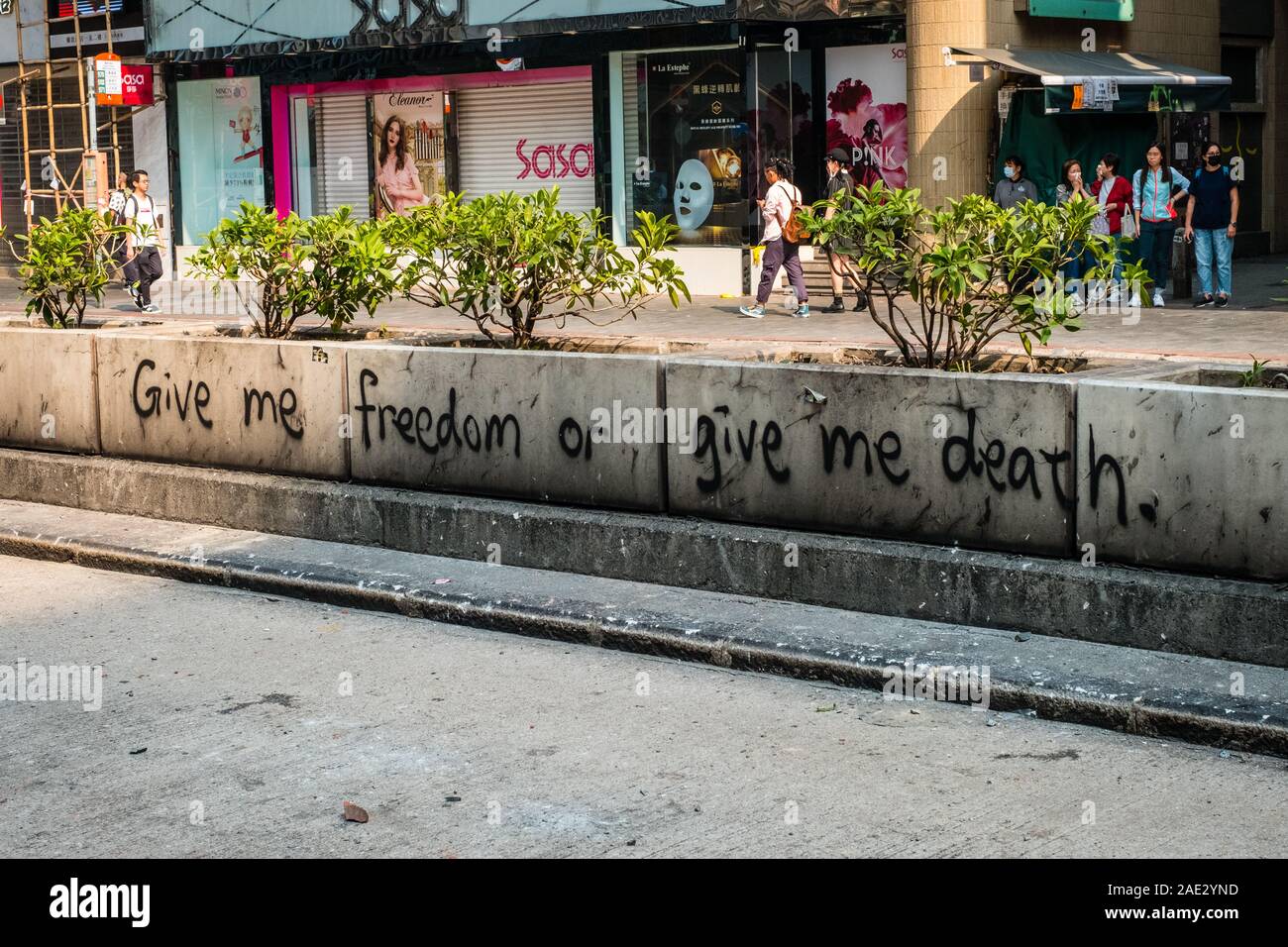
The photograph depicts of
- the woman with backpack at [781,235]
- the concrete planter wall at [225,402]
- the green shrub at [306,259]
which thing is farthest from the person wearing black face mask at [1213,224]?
the concrete planter wall at [225,402]

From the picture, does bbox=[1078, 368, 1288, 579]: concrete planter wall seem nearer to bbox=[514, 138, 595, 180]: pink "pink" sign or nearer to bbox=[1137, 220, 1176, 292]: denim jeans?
bbox=[1137, 220, 1176, 292]: denim jeans

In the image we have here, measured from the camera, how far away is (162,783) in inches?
224

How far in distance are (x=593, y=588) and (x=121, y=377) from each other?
12.7 ft

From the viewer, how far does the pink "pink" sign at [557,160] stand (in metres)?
23.7

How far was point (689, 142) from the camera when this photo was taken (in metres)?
22.5

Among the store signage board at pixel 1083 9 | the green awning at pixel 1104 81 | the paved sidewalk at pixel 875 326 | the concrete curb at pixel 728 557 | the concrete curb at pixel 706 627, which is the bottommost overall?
the concrete curb at pixel 706 627

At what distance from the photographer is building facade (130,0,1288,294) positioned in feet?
67.1

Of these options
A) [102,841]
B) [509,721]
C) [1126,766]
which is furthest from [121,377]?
[1126,766]

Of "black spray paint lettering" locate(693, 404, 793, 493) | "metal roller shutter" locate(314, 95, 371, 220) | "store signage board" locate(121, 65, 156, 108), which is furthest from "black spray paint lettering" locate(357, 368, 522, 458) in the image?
"store signage board" locate(121, 65, 156, 108)

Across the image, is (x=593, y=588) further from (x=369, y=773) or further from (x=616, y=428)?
(x=369, y=773)

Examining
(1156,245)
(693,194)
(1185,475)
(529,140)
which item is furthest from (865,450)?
(529,140)

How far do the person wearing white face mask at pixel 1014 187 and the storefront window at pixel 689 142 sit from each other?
160 inches

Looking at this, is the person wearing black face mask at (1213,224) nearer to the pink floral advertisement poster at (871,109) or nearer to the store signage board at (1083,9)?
the store signage board at (1083,9)

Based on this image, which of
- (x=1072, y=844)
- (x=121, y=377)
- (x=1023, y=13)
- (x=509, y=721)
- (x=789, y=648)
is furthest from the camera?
(x=1023, y=13)
